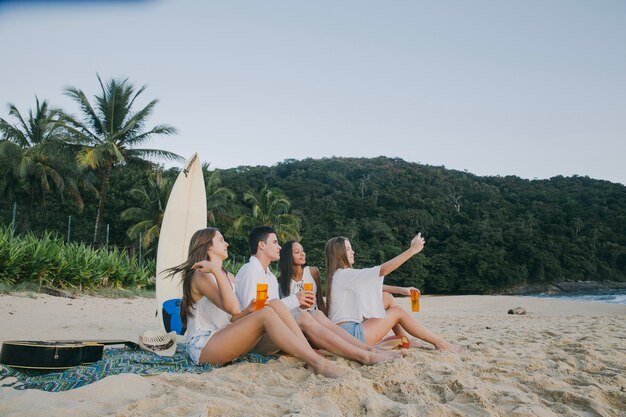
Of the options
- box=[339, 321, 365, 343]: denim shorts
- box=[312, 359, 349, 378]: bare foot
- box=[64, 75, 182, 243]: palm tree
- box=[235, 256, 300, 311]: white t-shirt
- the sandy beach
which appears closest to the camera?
the sandy beach

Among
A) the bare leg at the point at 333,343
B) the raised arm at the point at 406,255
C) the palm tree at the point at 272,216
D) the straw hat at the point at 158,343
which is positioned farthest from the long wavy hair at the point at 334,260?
the palm tree at the point at 272,216

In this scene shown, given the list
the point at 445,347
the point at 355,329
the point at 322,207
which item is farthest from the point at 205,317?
the point at 322,207

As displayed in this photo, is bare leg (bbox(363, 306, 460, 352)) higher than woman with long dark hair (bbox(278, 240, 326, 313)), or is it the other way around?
woman with long dark hair (bbox(278, 240, 326, 313))

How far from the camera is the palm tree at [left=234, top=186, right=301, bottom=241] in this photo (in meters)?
27.9

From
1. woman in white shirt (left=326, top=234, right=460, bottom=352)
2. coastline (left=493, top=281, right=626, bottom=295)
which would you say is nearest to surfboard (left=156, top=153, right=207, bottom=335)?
woman in white shirt (left=326, top=234, right=460, bottom=352)

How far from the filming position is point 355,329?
3582mm

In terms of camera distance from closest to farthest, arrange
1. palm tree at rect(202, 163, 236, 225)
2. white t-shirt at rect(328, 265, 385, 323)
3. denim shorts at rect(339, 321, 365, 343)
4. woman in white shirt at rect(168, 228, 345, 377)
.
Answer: woman in white shirt at rect(168, 228, 345, 377) < denim shorts at rect(339, 321, 365, 343) < white t-shirt at rect(328, 265, 385, 323) < palm tree at rect(202, 163, 236, 225)

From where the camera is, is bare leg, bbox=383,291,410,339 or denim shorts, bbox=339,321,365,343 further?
bare leg, bbox=383,291,410,339

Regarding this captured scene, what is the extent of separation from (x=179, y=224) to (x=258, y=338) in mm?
3127

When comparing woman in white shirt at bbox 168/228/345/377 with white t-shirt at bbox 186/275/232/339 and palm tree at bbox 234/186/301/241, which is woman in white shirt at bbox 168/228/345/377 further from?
palm tree at bbox 234/186/301/241

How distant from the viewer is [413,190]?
46375 millimetres

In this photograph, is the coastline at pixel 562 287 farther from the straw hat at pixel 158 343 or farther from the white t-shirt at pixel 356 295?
the straw hat at pixel 158 343

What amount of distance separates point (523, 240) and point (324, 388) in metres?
37.5

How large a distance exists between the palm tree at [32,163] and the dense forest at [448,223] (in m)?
2.74
